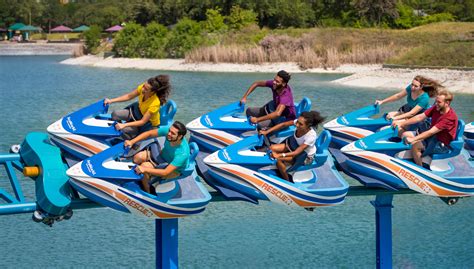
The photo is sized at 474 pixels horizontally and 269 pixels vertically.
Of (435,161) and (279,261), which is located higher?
(435,161)

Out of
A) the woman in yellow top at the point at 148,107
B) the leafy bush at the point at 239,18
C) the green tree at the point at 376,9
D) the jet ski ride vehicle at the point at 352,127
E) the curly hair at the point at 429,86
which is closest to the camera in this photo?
the woman in yellow top at the point at 148,107

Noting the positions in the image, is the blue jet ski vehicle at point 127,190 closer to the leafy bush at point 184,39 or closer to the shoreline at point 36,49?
the leafy bush at point 184,39

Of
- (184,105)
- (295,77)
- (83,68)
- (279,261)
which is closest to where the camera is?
(279,261)

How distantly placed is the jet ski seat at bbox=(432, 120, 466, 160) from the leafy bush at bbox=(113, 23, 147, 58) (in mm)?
50303

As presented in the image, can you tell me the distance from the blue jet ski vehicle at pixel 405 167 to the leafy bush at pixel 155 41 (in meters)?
48.2

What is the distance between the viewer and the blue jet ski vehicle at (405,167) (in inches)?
357

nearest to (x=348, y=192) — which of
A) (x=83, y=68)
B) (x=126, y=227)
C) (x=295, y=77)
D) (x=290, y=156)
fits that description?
(x=290, y=156)

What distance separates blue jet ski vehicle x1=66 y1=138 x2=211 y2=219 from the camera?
7.99m

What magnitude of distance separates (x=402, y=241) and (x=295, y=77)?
30.0 m

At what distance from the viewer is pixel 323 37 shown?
52469 millimetres

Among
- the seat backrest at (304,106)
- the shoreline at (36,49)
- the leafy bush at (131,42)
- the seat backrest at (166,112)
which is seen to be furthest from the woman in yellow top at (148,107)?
the shoreline at (36,49)

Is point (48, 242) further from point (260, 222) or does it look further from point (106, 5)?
point (106, 5)

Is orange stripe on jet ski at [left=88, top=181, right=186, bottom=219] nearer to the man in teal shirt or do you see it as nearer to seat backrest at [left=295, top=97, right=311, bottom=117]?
the man in teal shirt

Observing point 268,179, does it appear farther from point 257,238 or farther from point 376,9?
point 376,9
